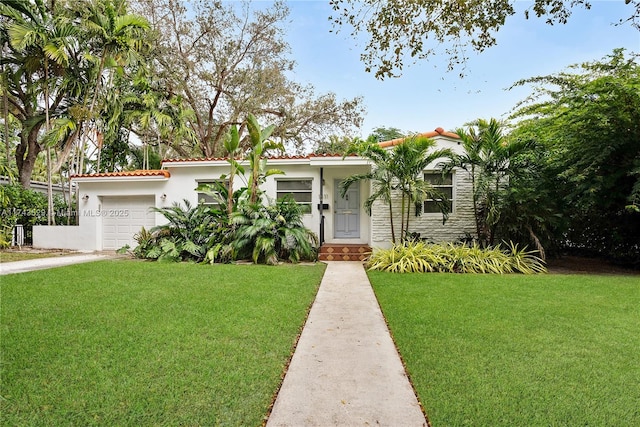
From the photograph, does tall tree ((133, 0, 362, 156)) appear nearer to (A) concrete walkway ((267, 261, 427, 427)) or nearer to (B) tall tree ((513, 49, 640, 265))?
(B) tall tree ((513, 49, 640, 265))

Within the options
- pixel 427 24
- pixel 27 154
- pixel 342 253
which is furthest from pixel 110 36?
pixel 427 24

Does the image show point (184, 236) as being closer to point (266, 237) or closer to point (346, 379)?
point (266, 237)

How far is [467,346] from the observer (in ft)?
11.3

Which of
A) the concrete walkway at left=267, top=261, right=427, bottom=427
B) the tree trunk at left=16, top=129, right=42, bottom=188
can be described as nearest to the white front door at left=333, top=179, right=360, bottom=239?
the concrete walkway at left=267, top=261, right=427, bottom=427

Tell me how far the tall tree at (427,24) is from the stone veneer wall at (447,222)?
650cm

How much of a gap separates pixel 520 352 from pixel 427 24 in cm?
393

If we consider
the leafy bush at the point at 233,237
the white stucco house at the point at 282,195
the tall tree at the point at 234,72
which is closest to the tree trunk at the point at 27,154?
the white stucco house at the point at 282,195

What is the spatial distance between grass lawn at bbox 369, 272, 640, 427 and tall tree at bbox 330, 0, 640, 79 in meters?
3.35

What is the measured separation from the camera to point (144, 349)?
10.7 feet

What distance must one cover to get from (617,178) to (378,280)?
6310mm

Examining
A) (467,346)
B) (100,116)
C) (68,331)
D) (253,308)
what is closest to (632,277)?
(467,346)

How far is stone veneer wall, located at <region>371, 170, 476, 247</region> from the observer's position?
1070cm

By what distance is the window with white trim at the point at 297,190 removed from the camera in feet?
37.4

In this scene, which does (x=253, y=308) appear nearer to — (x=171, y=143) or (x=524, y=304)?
(x=524, y=304)
